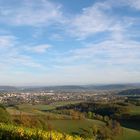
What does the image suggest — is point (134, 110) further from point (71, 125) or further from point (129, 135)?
point (71, 125)

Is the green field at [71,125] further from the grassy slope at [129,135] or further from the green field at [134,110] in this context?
the green field at [134,110]

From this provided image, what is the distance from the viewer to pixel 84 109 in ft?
617

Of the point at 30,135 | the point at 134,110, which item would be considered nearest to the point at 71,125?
the point at 134,110

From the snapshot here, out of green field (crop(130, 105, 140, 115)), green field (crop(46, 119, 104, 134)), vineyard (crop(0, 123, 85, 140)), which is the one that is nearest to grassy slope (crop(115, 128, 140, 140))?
green field (crop(46, 119, 104, 134))

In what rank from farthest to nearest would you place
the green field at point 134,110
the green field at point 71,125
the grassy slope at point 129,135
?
the green field at point 134,110 < the green field at point 71,125 < the grassy slope at point 129,135

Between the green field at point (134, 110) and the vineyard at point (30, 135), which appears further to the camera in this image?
the green field at point (134, 110)

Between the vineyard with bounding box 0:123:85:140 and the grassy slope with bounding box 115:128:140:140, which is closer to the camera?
the vineyard with bounding box 0:123:85:140

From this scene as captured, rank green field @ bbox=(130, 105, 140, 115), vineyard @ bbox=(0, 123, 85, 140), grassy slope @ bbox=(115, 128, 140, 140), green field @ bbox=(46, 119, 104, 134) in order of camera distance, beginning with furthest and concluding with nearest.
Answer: green field @ bbox=(130, 105, 140, 115), green field @ bbox=(46, 119, 104, 134), grassy slope @ bbox=(115, 128, 140, 140), vineyard @ bbox=(0, 123, 85, 140)

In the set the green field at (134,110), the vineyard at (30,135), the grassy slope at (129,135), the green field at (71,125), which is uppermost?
the vineyard at (30,135)

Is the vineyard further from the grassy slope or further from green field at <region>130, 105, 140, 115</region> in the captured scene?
green field at <region>130, 105, 140, 115</region>

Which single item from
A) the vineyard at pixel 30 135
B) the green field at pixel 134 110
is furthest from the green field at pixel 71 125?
the vineyard at pixel 30 135

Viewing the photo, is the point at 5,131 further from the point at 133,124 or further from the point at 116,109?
the point at 116,109

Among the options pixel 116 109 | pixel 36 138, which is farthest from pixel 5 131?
pixel 116 109

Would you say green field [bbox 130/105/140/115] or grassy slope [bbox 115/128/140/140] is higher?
green field [bbox 130/105/140/115]
